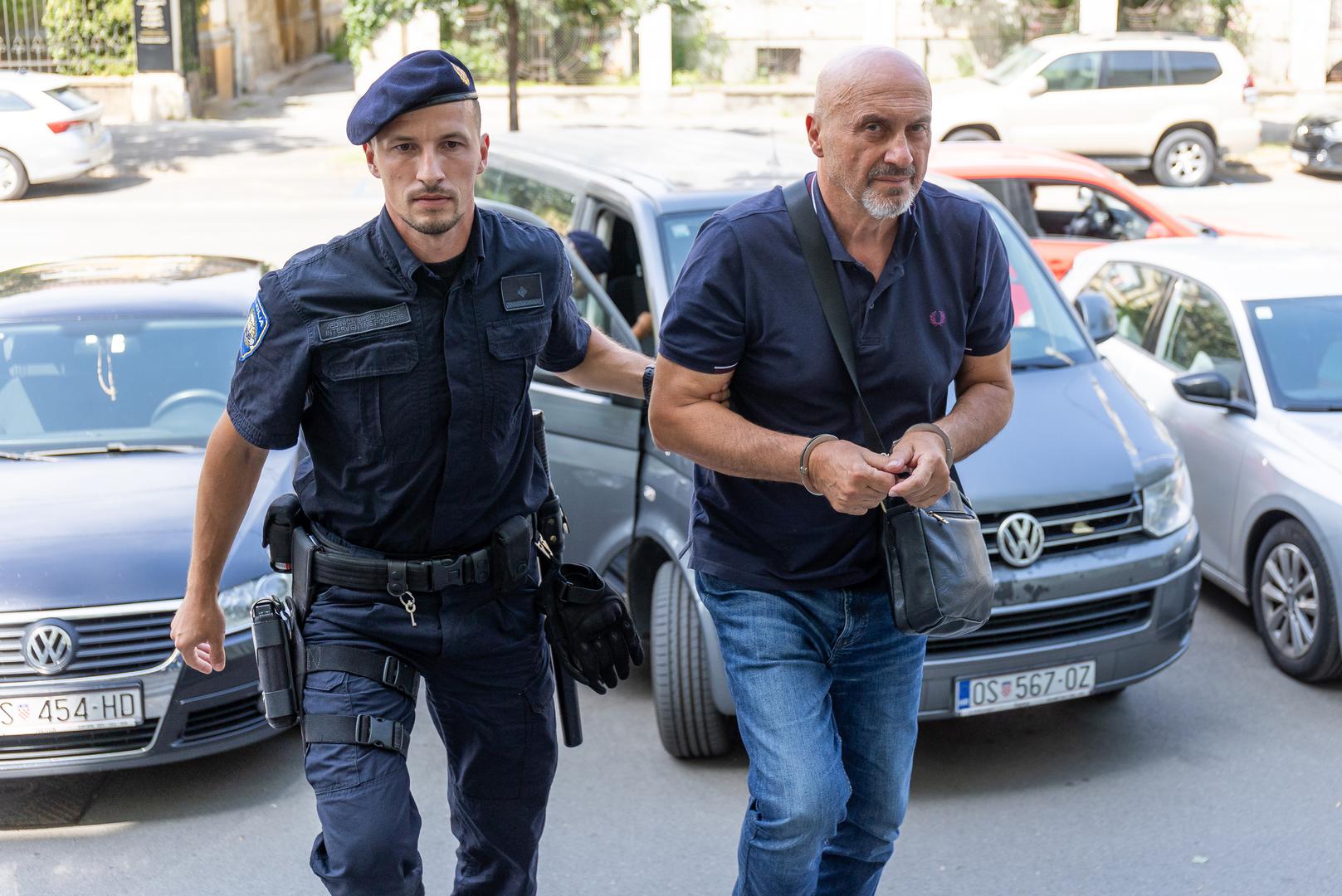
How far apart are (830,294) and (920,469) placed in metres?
0.42

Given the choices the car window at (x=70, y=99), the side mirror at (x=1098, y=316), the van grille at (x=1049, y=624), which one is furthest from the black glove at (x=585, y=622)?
the car window at (x=70, y=99)

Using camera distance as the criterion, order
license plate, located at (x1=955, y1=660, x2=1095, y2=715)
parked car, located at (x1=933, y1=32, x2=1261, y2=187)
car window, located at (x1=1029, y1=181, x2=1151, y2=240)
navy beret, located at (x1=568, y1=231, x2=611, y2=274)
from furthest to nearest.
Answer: parked car, located at (x1=933, y1=32, x2=1261, y2=187), car window, located at (x1=1029, y1=181, x2=1151, y2=240), navy beret, located at (x1=568, y1=231, x2=611, y2=274), license plate, located at (x1=955, y1=660, x2=1095, y2=715)

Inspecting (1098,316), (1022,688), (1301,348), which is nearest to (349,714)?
(1022,688)

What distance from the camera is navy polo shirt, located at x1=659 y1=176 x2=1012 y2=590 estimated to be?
3029 millimetres

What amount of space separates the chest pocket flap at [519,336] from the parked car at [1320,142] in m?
19.7

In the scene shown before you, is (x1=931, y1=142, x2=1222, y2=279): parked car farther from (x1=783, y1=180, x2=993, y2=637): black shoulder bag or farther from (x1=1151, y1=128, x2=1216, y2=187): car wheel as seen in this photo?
(x1=1151, y1=128, x2=1216, y2=187): car wheel

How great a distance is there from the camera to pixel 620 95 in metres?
25.3

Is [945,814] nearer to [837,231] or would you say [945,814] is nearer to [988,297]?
[988,297]

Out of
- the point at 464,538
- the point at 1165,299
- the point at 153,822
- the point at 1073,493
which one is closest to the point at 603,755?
the point at 153,822

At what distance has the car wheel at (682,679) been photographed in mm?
4797

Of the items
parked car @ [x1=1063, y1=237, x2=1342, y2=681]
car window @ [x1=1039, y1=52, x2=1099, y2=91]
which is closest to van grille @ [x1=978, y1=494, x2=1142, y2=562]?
parked car @ [x1=1063, y1=237, x2=1342, y2=681]

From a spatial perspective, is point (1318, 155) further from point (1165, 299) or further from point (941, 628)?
point (941, 628)

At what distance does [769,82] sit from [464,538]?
2427cm

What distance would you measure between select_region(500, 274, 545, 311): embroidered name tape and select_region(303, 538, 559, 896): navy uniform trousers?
594 millimetres
